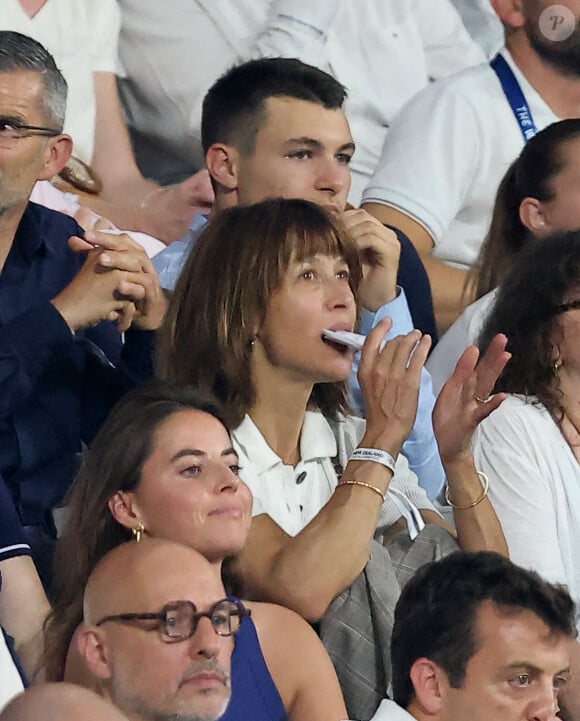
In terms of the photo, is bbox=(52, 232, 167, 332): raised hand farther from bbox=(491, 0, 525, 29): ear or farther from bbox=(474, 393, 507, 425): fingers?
bbox=(491, 0, 525, 29): ear

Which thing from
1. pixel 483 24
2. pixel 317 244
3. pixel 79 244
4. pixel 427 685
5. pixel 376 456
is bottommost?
pixel 427 685

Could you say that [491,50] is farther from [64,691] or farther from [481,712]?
[64,691]

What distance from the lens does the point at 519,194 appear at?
3.07 m

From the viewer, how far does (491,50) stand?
→ 163 inches

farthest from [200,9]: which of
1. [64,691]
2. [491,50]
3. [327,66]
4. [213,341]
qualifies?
[64,691]

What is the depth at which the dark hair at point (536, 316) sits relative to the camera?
247 centimetres

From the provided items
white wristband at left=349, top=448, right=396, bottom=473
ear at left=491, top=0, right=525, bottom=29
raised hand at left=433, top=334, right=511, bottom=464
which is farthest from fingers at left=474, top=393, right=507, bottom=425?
ear at left=491, top=0, right=525, bottom=29

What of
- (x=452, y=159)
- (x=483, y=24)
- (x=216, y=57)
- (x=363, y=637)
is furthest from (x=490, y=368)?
(x=483, y=24)

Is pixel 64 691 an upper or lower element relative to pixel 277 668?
upper

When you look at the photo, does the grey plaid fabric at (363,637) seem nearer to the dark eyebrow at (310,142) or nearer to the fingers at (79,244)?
the fingers at (79,244)

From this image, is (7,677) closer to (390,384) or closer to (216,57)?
(390,384)

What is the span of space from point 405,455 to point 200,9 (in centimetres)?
143

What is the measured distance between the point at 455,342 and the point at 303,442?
27.6 inches

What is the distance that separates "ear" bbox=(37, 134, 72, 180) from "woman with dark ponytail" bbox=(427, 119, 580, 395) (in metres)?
0.79
